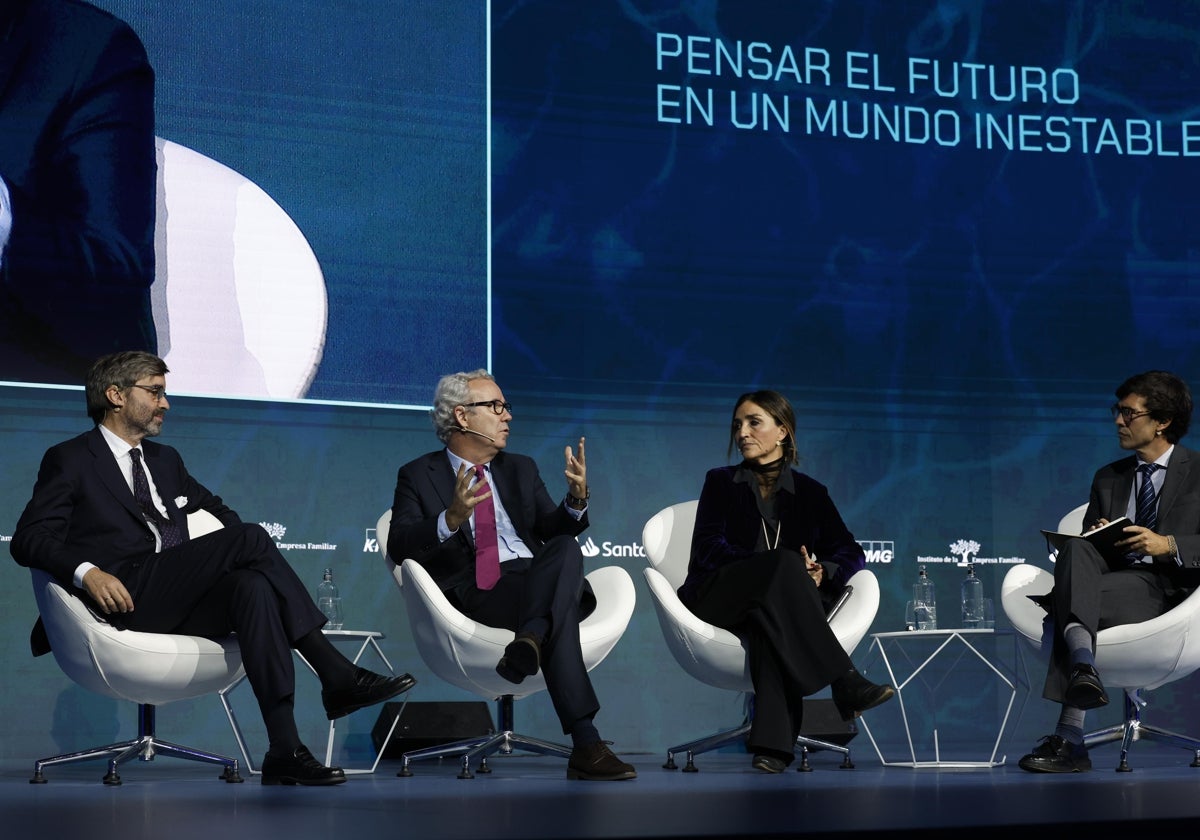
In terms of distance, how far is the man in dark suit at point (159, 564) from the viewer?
154 inches

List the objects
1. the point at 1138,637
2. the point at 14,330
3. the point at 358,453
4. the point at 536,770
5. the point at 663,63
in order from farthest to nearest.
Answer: the point at 663,63, the point at 358,453, the point at 14,330, the point at 536,770, the point at 1138,637

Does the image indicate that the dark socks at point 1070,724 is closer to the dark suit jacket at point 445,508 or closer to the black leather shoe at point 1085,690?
the black leather shoe at point 1085,690

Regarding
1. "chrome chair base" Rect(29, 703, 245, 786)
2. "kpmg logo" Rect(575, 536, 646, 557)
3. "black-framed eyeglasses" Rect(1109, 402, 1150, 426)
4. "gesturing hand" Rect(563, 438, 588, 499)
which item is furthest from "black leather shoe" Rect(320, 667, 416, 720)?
"black-framed eyeglasses" Rect(1109, 402, 1150, 426)

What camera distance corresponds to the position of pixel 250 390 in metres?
5.40

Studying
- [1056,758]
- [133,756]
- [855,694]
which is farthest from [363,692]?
[1056,758]

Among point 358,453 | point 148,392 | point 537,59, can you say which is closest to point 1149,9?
point 537,59

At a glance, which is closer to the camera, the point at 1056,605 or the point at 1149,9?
the point at 1056,605

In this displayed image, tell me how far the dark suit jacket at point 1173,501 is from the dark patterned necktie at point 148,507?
2811mm

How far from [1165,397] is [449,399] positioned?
2250 millimetres

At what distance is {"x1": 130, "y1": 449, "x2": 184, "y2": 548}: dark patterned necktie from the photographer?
14.1ft

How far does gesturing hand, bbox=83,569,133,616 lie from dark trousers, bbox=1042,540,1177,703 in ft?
8.29

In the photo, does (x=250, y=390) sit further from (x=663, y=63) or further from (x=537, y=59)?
(x=663, y=63)

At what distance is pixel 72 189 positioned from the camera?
5.25m

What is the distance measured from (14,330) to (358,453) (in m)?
1.26
